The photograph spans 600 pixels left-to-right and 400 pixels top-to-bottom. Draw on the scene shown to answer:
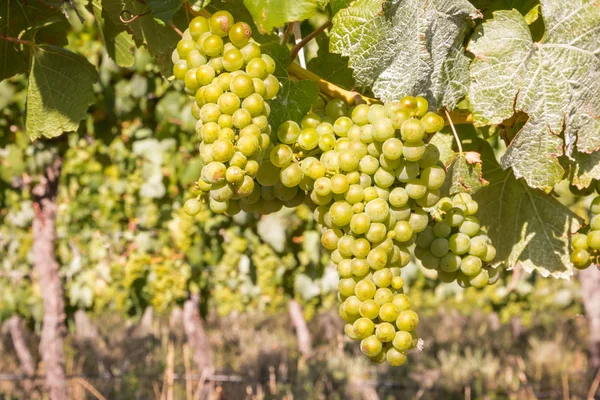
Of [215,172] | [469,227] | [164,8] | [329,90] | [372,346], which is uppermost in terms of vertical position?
[164,8]

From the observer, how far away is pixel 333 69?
107cm

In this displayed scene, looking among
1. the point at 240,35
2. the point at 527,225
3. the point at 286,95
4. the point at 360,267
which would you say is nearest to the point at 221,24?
the point at 240,35

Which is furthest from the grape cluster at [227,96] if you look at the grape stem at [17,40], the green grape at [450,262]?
the grape stem at [17,40]

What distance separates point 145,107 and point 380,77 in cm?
332

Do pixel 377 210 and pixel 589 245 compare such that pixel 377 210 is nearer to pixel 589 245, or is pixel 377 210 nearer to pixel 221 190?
pixel 221 190

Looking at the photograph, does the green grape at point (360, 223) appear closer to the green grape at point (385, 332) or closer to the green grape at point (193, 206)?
the green grape at point (385, 332)

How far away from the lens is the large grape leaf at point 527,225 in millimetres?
1074

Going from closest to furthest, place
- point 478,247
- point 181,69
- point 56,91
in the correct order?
point 181,69 < point 478,247 < point 56,91

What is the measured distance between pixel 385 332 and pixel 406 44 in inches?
14.9

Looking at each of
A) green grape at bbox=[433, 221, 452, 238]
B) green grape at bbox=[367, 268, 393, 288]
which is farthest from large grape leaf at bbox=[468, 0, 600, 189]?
green grape at bbox=[367, 268, 393, 288]

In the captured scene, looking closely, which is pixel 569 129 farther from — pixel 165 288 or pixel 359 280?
pixel 165 288

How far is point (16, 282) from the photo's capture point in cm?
726

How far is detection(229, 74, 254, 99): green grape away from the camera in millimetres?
753

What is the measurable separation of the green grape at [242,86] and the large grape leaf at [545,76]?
1.04ft
